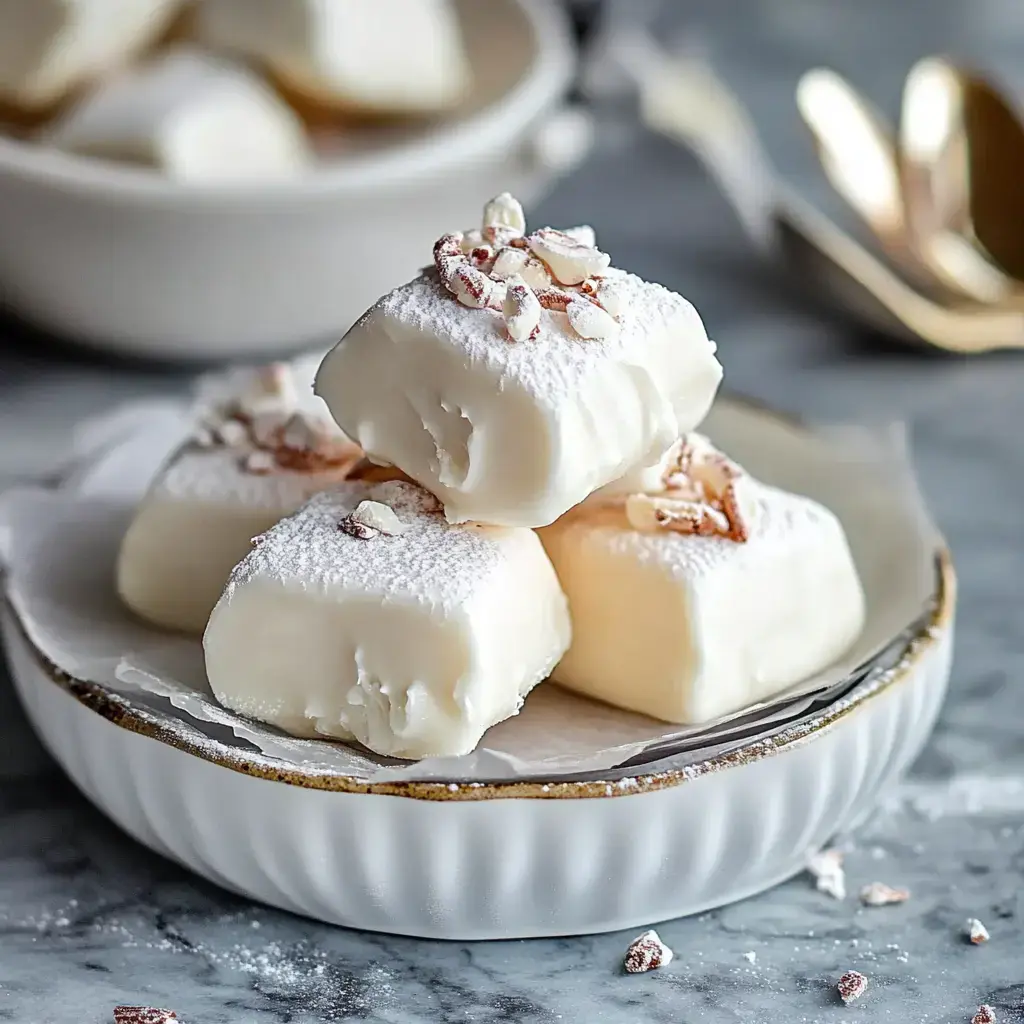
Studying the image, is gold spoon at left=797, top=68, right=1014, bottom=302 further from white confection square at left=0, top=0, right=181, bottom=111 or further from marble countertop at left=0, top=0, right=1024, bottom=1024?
white confection square at left=0, top=0, right=181, bottom=111

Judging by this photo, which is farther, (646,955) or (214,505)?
(214,505)

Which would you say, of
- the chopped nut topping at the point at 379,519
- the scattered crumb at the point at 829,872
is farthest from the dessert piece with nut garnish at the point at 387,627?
the scattered crumb at the point at 829,872

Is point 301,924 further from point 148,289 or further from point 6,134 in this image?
point 6,134

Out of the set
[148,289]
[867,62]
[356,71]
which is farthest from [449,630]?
[867,62]

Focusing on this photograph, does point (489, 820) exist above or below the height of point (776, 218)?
below

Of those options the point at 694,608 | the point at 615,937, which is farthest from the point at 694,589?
the point at 615,937

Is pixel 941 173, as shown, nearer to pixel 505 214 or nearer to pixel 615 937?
pixel 505 214

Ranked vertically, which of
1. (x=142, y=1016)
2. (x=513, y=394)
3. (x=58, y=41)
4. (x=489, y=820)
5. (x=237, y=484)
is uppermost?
(x=58, y=41)

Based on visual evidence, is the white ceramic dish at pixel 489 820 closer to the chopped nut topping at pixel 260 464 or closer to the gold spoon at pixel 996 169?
the chopped nut topping at pixel 260 464
